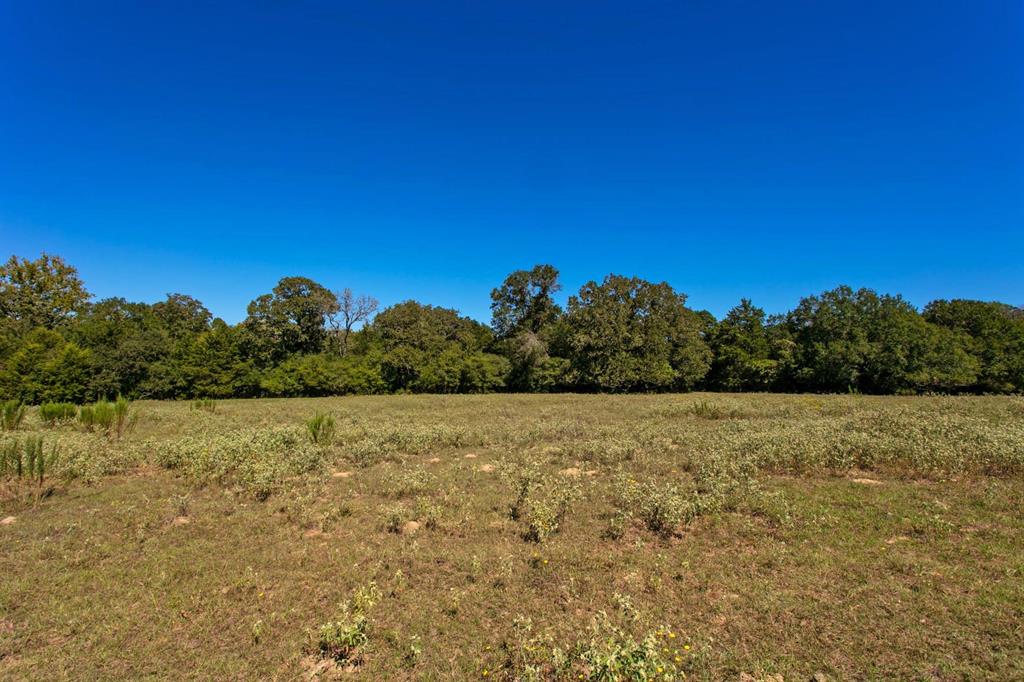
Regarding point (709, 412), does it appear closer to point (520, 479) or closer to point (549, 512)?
point (520, 479)

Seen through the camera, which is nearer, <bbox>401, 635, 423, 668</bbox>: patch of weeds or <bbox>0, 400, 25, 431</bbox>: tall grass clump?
<bbox>401, 635, 423, 668</bbox>: patch of weeds

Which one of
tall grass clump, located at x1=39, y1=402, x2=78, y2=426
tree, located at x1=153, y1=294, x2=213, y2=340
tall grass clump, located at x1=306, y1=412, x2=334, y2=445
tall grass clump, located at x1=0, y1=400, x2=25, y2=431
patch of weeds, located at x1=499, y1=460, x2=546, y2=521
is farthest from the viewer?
tree, located at x1=153, y1=294, x2=213, y2=340

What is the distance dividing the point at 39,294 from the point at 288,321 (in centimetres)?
2639

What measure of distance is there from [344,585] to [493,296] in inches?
2173

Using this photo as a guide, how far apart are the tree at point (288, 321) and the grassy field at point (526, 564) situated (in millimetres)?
37140

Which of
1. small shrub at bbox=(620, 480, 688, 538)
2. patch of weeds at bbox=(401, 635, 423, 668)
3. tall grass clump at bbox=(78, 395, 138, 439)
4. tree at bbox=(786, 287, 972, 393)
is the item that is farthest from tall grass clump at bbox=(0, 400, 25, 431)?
tree at bbox=(786, 287, 972, 393)

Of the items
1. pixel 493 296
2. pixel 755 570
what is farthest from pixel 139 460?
pixel 493 296

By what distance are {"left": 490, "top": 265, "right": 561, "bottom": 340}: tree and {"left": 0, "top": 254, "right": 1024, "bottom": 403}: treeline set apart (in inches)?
252

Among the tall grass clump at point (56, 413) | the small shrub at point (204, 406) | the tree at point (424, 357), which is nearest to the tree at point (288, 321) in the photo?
the tree at point (424, 357)

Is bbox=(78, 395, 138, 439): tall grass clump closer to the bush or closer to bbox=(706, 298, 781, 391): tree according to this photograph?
the bush

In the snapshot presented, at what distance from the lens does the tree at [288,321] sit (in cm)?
4612

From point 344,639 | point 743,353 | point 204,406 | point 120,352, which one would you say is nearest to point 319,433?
point 344,639

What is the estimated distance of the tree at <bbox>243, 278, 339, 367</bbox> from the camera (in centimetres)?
4612

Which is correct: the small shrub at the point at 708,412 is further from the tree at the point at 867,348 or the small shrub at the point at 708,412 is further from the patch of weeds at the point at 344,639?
the tree at the point at 867,348
